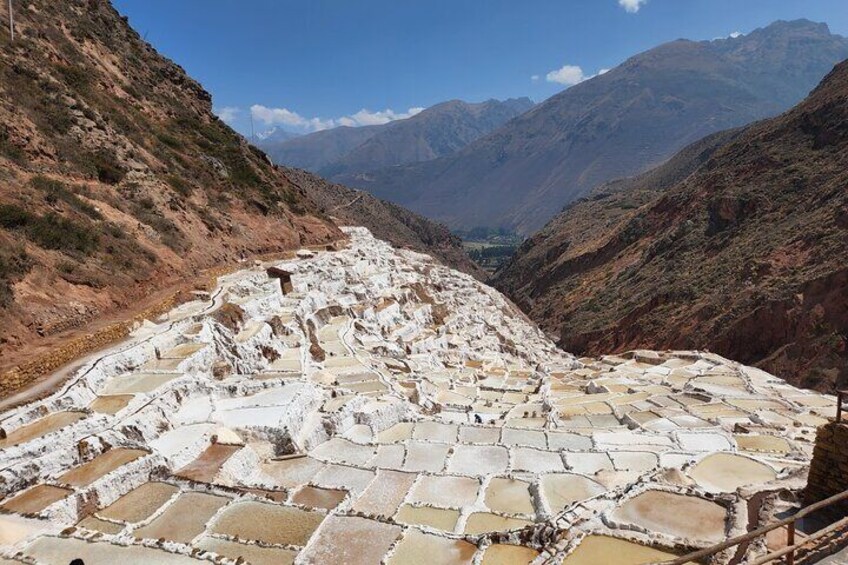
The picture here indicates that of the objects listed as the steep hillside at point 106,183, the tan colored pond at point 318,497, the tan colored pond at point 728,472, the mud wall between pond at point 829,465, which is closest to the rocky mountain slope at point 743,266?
the tan colored pond at point 728,472

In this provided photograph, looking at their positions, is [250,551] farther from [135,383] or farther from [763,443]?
[763,443]

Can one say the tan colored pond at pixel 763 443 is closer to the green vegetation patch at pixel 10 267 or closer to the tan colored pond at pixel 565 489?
the tan colored pond at pixel 565 489

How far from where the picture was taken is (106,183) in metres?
29.5

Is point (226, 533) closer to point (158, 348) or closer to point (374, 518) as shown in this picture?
point (374, 518)

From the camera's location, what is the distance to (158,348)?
55.7ft

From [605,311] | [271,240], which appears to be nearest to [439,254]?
[605,311]

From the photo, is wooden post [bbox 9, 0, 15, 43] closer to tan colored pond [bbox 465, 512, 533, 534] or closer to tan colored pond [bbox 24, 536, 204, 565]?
tan colored pond [bbox 24, 536, 204, 565]

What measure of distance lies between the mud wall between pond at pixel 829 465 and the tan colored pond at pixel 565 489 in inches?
174

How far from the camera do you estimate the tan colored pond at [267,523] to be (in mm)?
9969

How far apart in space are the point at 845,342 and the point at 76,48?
53999 mm

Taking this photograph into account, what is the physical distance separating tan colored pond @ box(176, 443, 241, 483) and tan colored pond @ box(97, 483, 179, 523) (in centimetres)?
55

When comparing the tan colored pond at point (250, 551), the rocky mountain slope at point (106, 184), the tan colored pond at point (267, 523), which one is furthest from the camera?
the rocky mountain slope at point (106, 184)

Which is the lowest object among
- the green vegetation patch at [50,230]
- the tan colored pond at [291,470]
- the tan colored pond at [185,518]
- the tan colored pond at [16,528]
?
the tan colored pond at [291,470]

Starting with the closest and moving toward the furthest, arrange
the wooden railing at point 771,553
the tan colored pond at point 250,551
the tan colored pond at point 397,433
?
the wooden railing at point 771,553
the tan colored pond at point 250,551
the tan colored pond at point 397,433
